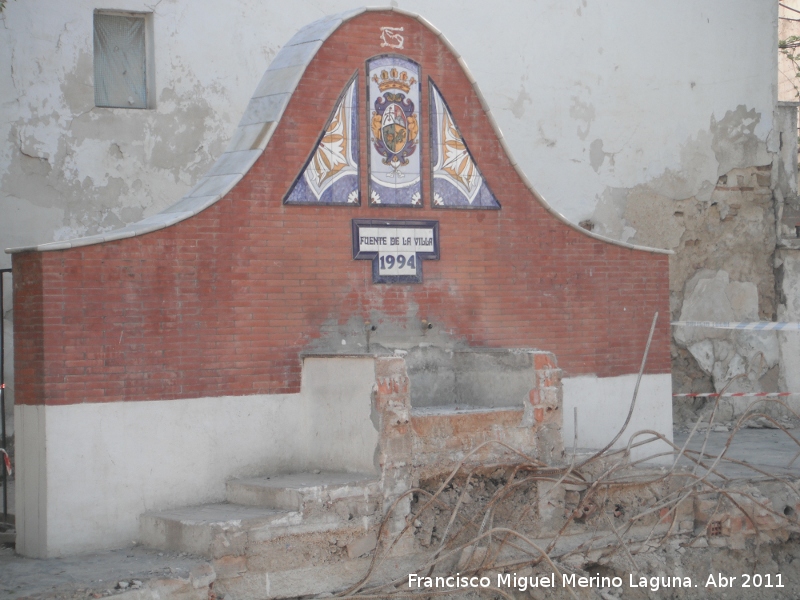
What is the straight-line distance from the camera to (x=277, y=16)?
1342 centimetres

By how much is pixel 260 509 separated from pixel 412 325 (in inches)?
103

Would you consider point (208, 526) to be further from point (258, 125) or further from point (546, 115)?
point (546, 115)

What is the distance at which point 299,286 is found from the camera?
9.87 meters

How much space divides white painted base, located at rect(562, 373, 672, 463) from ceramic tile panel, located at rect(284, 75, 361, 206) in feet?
11.0

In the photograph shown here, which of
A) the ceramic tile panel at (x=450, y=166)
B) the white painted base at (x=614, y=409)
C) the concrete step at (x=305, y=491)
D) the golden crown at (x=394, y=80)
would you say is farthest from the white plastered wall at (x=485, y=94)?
the concrete step at (x=305, y=491)

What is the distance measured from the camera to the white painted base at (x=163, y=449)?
8.59 m

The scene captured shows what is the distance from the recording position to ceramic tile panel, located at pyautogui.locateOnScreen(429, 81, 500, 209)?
10586mm

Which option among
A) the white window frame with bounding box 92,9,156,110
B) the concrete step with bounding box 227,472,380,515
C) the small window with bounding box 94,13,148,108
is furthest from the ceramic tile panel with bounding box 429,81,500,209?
the small window with bounding box 94,13,148,108

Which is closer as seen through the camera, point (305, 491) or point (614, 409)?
point (305, 491)

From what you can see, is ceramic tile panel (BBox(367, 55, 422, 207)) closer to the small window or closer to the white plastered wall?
the white plastered wall

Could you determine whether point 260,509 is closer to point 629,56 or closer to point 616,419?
point 616,419

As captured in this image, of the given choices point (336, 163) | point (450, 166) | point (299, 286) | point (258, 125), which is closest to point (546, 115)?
point (450, 166)

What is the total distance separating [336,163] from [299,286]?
1.29 m

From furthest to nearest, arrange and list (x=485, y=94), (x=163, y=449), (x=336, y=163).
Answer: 1. (x=485, y=94)
2. (x=336, y=163)
3. (x=163, y=449)
